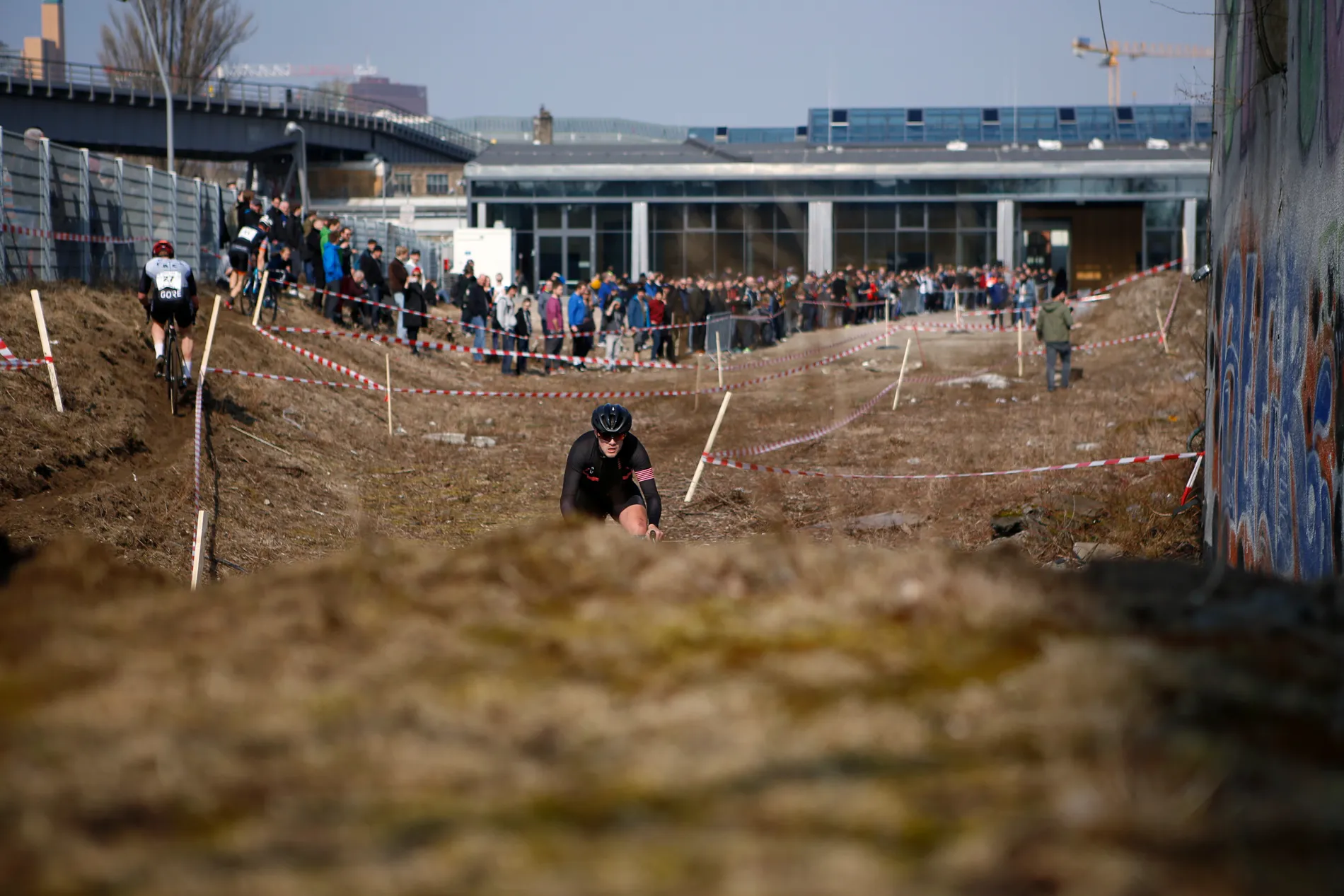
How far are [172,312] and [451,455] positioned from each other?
426 cm

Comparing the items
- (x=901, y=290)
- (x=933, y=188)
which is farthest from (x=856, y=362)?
(x=933, y=188)

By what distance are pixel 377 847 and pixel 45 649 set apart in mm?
1172

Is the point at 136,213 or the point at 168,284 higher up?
the point at 136,213

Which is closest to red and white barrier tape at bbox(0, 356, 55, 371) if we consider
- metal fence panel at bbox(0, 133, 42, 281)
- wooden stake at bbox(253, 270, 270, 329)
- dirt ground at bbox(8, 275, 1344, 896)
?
metal fence panel at bbox(0, 133, 42, 281)

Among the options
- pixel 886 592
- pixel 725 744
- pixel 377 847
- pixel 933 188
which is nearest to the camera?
pixel 377 847

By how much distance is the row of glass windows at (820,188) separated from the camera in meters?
53.8

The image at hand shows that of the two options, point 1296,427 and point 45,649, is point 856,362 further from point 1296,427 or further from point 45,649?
point 45,649

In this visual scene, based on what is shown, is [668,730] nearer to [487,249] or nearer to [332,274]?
[332,274]

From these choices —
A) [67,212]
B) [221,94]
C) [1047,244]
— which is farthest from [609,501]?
[221,94]

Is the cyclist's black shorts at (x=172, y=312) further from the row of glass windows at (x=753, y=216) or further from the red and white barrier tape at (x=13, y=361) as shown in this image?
the row of glass windows at (x=753, y=216)

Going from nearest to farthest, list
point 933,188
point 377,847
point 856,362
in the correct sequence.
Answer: point 377,847
point 856,362
point 933,188

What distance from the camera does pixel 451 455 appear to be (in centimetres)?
1756

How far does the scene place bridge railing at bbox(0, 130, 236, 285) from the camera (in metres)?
17.5

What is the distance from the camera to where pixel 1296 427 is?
6629mm
